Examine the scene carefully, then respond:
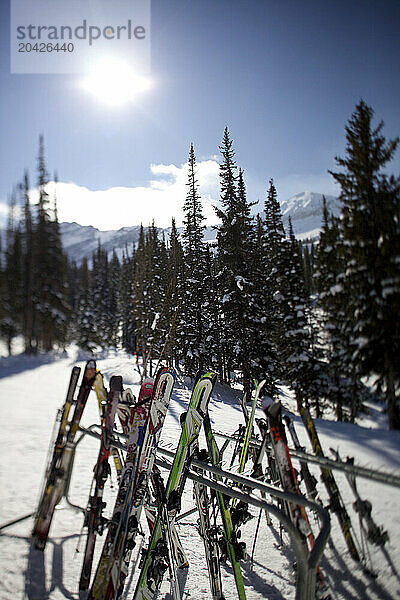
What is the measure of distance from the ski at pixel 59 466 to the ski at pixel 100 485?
0.67 metres

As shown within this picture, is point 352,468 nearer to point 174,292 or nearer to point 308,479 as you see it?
point 308,479

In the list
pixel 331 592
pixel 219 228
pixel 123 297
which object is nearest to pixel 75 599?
pixel 331 592

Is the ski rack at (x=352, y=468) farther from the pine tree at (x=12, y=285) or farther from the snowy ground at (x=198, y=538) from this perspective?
the pine tree at (x=12, y=285)

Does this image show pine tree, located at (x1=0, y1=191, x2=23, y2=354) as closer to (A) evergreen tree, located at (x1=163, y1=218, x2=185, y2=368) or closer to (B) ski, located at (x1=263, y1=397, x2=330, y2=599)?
(A) evergreen tree, located at (x1=163, y1=218, x2=185, y2=368)

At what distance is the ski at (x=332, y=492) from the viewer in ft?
5.55

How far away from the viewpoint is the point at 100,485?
135 inches

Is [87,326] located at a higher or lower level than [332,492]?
lower

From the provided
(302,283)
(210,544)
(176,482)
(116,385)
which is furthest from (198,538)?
(302,283)

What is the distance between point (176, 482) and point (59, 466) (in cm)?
229

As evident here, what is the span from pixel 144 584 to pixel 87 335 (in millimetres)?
40059

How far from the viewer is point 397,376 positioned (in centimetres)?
121

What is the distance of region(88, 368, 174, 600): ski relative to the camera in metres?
2.68

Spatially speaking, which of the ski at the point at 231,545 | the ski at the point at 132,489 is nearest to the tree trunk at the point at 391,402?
the ski at the point at 132,489

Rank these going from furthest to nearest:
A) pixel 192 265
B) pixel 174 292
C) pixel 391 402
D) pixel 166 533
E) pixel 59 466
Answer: pixel 192 265 < pixel 174 292 < pixel 59 466 < pixel 166 533 < pixel 391 402
